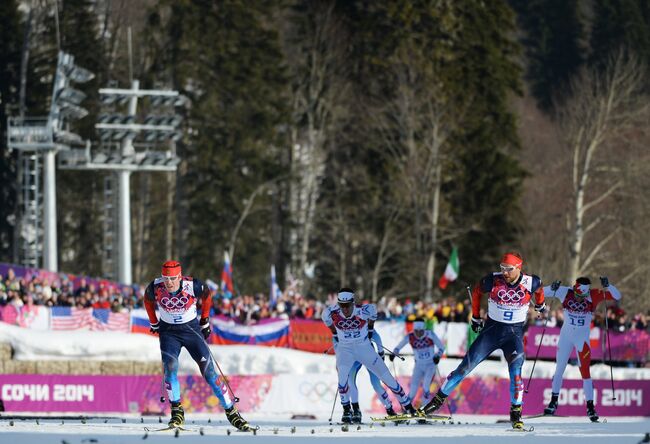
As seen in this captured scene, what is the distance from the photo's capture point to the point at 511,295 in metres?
17.9

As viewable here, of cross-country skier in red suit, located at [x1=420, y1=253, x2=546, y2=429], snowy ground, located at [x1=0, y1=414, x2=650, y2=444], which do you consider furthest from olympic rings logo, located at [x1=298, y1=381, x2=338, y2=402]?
cross-country skier in red suit, located at [x1=420, y1=253, x2=546, y2=429]

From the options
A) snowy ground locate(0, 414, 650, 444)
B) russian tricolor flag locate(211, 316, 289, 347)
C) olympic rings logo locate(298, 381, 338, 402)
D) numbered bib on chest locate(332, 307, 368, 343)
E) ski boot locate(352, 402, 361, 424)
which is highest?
numbered bib on chest locate(332, 307, 368, 343)

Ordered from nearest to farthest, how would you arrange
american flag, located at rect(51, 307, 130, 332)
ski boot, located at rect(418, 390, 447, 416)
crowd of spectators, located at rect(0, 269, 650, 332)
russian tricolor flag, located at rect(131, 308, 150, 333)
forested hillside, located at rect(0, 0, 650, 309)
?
ski boot, located at rect(418, 390, 447, 416) < american flag, located at rect(51, 307, 130, 332) < crowd of spectators, located at rect(0, 269, 650, 332) < russian tricolor flag, located at rect(131, 308, 150, 333) < forested hillside, located at rect(0, 0, 650, 309)

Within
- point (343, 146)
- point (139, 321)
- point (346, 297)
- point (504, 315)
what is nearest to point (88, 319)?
point (139, 321)

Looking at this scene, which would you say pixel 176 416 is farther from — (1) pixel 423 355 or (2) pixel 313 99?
(2) pixel 313 99

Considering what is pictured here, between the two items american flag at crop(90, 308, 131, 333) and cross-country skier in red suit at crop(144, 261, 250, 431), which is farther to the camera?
american flag at crop(90, 308, 131, 333)

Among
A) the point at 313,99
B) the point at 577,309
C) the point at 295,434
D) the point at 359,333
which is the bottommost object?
the point at 295,434

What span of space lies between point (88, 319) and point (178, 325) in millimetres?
17260

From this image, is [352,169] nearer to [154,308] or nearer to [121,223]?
[121,223]

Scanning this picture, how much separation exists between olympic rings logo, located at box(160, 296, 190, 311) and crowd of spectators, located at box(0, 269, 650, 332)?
54.6 feet

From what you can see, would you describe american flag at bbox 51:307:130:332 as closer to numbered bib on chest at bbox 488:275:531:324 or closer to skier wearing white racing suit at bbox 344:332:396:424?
skier wearing white racing suit at bbox 344:332:396:424

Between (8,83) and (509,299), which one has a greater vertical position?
(8,83)

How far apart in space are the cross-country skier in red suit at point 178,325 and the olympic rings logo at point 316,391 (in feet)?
47.0

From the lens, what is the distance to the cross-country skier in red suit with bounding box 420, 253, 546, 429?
1786 centimetres
